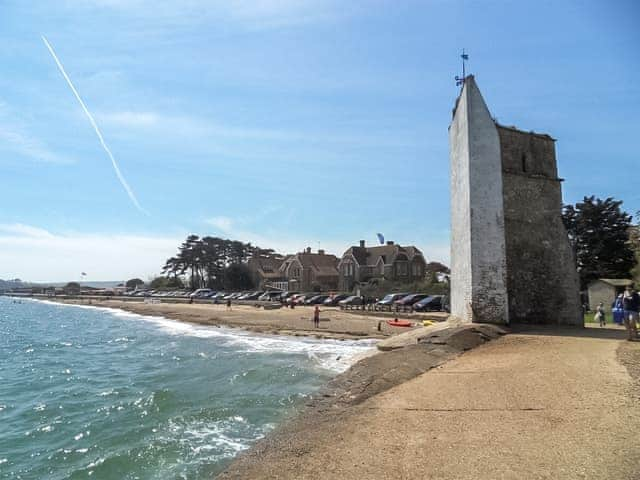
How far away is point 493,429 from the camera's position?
263 inches

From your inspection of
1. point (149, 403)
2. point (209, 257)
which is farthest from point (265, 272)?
point (149, 403)

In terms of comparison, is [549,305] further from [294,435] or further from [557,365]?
[294,435]

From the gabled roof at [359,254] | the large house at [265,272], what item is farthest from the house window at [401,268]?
the large house at [265,272]

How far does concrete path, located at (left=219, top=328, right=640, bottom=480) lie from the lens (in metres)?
5.42

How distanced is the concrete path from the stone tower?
17.9 ft

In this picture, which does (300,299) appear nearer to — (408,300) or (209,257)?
(408,300)

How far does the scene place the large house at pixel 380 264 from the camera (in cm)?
6144

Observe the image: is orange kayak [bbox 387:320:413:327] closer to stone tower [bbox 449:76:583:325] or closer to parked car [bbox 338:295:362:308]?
stone tower [bbox 449:76:583:325]

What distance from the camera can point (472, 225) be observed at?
1609 cm

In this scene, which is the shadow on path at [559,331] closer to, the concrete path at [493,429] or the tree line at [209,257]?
the concrete path at [493,429]

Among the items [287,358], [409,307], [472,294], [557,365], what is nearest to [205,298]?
[409,307]

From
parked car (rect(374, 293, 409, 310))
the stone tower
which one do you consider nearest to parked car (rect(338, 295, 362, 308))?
parked car (rect(374, 293, 409, 310))

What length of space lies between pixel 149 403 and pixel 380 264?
5279cm

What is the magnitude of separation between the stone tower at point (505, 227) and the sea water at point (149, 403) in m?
6.14
